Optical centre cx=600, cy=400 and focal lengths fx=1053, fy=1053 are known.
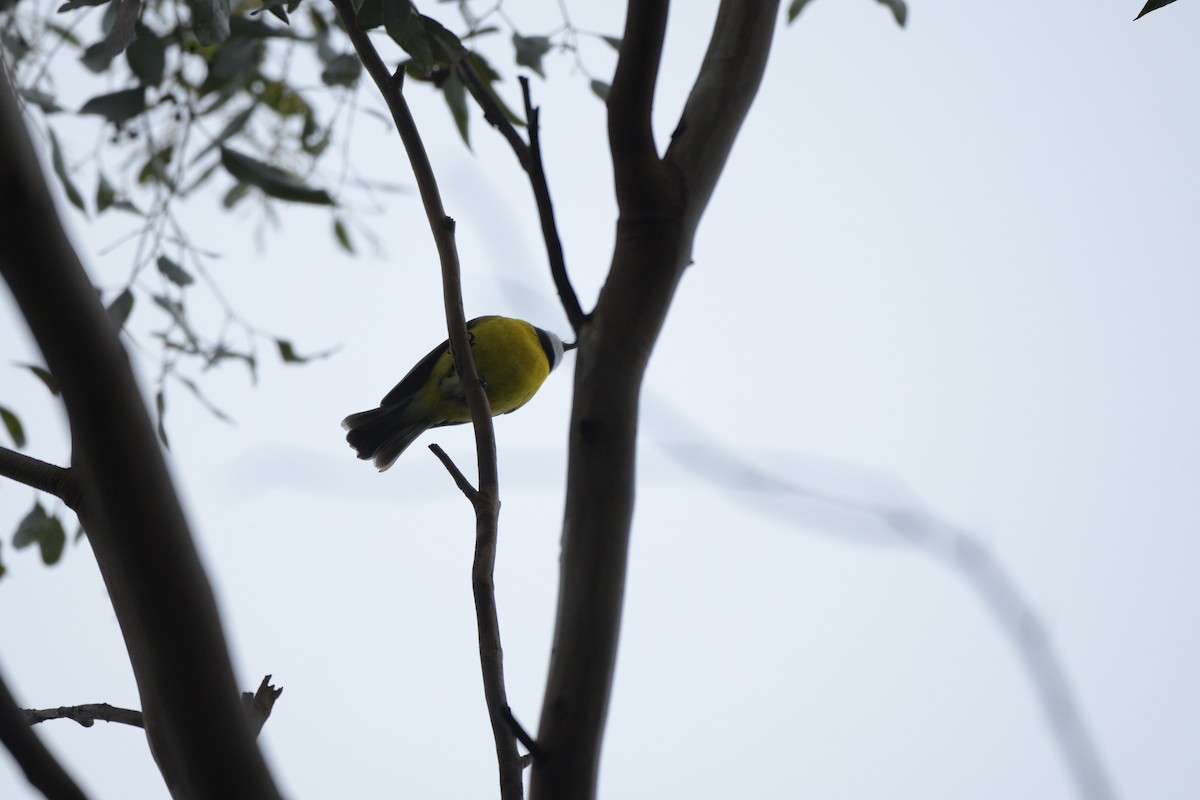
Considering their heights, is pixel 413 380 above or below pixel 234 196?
below

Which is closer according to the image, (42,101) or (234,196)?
(42,101)

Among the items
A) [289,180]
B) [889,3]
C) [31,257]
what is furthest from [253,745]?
[889,3]

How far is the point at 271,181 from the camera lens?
1.50 metres

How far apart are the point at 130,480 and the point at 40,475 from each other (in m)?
0.57

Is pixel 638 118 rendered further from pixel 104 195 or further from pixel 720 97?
pixel 104 195

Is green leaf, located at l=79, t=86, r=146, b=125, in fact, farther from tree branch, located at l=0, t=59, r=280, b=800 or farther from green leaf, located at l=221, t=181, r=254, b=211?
tree branch, located at l=0, t=59, r=280, b=800

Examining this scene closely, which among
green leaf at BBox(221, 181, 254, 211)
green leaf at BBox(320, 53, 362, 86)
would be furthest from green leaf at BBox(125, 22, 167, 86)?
green leaf at BBox(221, 181, 254, 211)

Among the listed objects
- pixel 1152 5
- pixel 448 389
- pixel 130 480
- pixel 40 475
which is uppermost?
pixel 448 389

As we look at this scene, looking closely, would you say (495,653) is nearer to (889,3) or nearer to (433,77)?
(433,77)


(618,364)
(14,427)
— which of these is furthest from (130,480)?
(14,427)

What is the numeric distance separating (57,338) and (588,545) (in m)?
0.47

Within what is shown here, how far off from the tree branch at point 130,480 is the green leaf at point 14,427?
1.74m

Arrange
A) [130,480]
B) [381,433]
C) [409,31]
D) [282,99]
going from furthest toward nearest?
[381,433] < [282,99] < [409,31] < [130,480]

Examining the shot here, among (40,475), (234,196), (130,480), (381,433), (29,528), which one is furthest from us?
(234,196)
